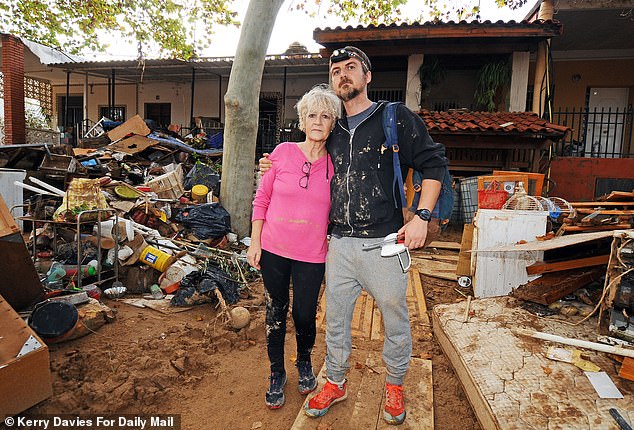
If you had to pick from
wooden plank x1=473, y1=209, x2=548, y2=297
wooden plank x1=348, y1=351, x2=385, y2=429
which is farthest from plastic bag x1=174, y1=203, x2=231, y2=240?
wooden plank x1=473, y1=209, x2=548, y2=297

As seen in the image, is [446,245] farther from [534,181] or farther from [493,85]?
[493,85]

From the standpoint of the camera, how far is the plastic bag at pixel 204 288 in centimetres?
428

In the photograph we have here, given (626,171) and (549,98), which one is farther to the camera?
(549,98)

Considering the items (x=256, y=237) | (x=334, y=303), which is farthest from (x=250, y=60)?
(x=334, y=303)

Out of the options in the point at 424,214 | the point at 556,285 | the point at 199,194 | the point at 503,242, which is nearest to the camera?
the point at 424,214

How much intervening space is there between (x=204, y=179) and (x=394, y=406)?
7.31 m

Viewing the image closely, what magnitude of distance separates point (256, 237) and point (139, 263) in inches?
123

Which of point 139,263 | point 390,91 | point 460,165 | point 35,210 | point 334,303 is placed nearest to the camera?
point 334,303

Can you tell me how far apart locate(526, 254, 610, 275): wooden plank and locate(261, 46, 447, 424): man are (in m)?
2.36

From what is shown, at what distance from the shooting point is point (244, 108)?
6.31 m

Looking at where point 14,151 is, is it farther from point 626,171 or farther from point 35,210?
point 626,171

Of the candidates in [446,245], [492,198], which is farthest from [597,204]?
[446,245]

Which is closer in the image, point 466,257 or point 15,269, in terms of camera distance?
point 15,269

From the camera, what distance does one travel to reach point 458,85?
10633 mm
